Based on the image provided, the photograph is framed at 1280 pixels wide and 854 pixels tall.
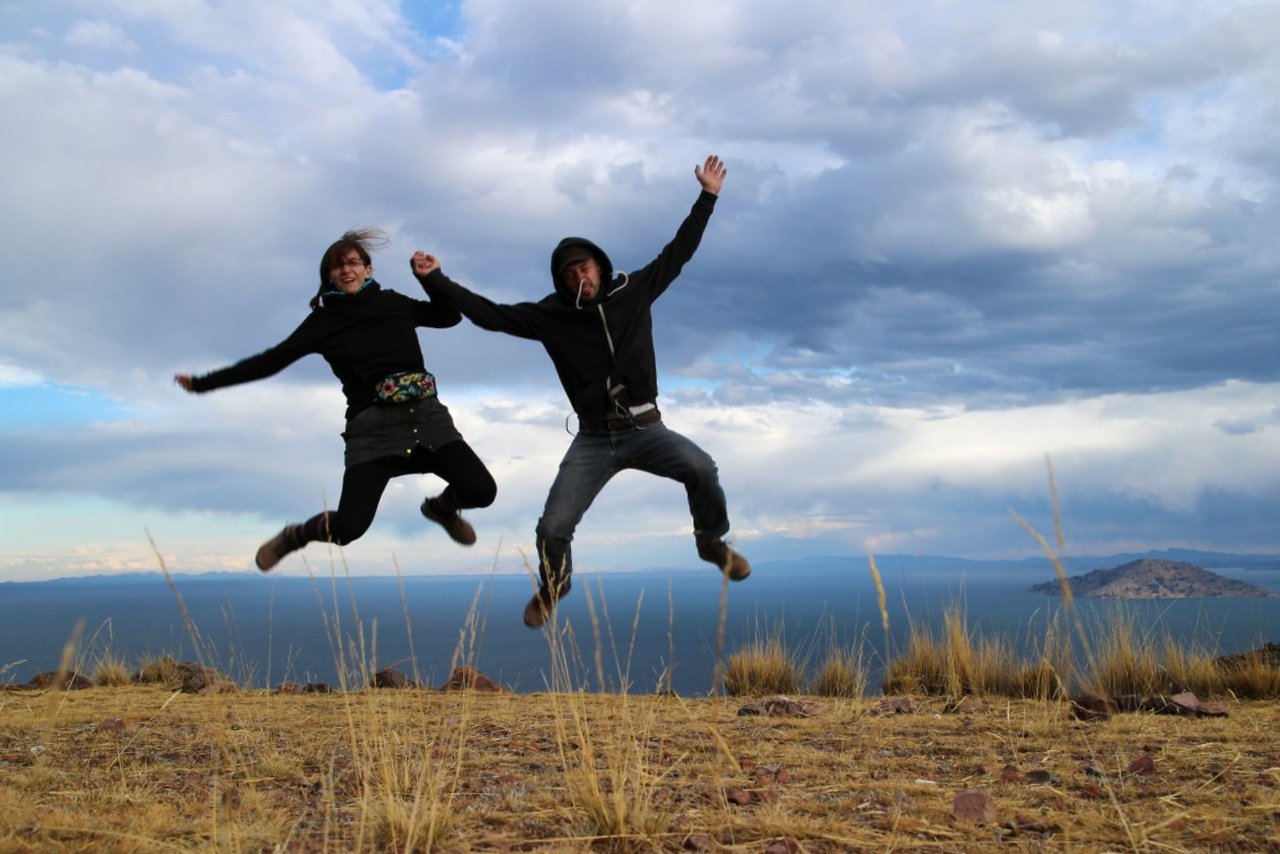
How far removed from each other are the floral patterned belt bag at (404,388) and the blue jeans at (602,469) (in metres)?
0.94

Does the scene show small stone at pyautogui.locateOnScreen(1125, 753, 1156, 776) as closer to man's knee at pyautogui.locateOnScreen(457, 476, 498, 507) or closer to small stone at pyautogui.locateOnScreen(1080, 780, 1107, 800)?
small stone at pyautogui.locateOnScreen(1080, 780, 1107, 800)

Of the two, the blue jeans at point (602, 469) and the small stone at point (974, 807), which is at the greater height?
the blue jeans at point (602, 469)

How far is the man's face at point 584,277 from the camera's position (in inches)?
239

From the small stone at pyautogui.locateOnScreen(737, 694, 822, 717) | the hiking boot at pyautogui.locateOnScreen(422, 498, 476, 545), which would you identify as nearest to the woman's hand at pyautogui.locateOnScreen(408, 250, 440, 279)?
the hiking boot at pyautogui.locateOnScreen(422, 498, 476, 545)

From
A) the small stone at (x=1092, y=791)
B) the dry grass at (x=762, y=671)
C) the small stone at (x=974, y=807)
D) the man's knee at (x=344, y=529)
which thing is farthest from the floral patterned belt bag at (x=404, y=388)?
the dry grass at (x=762, y=671)

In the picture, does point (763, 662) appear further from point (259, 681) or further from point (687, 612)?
point (687, 612)

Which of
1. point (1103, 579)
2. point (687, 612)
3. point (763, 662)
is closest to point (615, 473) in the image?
point (763, 662)

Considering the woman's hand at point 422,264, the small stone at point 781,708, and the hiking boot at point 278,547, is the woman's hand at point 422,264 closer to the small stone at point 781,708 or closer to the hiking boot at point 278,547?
the hiking boot at point 278,547

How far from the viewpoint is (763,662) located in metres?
9.32

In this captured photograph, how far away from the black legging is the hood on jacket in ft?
3.72

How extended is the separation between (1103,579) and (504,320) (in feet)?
317

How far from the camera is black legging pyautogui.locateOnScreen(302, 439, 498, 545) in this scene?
A: 5.88 metres

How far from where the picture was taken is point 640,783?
11.2ft

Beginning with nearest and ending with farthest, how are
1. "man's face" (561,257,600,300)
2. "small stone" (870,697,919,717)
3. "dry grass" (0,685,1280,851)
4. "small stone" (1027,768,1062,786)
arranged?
"dry grass" (0,685,1280,851), "small stone" (1027,768,1062,786), "man's face" (561,257,600,300), "small stone" (870,697,919,717)
